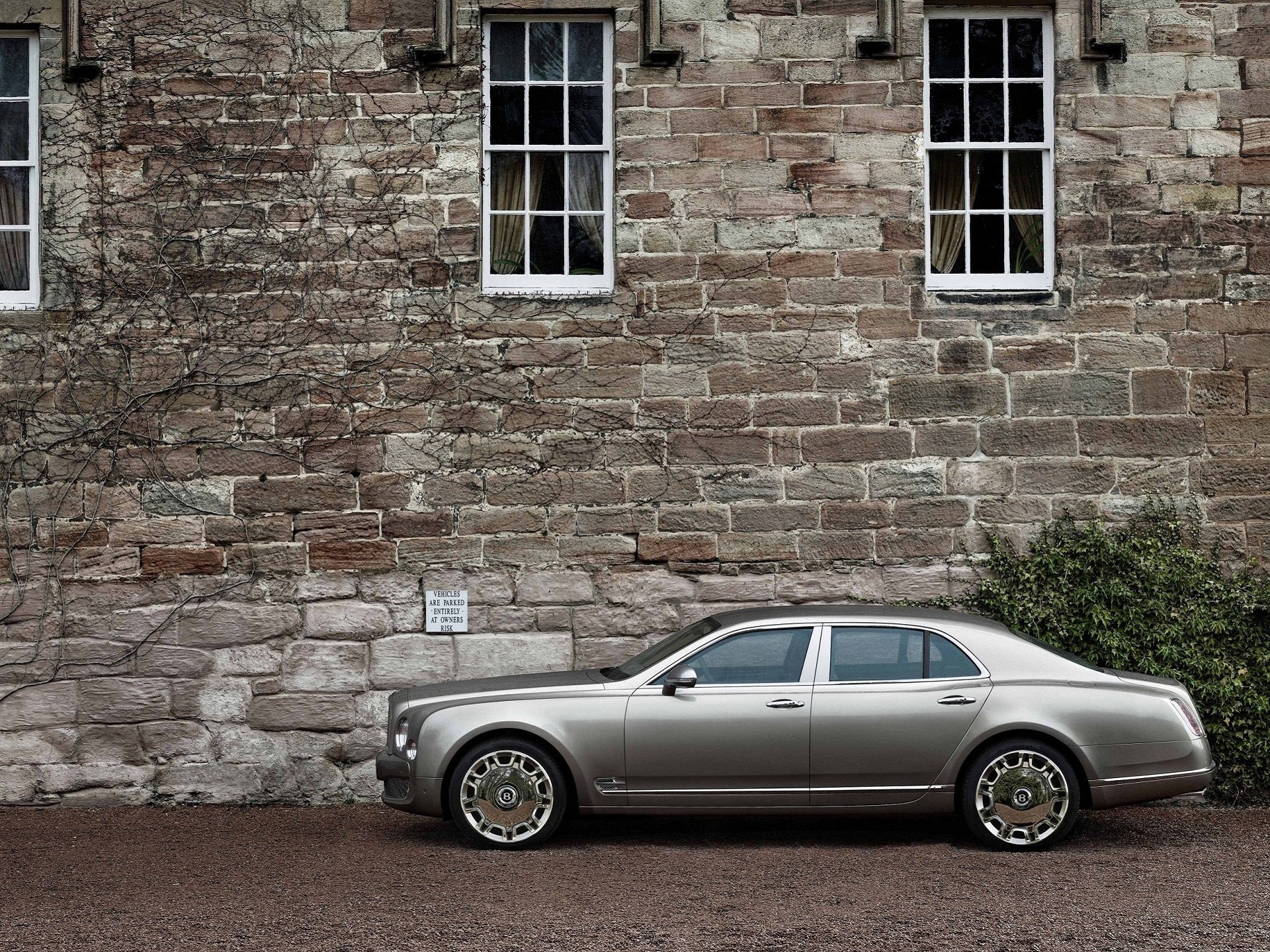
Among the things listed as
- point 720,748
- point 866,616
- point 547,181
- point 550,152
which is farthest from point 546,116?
point 720,748

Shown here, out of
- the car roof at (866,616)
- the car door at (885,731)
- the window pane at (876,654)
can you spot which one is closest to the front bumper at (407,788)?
the car roof at (866,616)

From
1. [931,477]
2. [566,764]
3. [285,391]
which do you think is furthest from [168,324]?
[931,477]

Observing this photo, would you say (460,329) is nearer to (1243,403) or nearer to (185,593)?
(185,593)

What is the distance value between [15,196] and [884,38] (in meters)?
6.39

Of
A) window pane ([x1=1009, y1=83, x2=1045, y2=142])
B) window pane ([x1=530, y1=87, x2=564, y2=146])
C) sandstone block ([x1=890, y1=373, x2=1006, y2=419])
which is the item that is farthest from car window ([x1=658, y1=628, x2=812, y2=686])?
window pane ([x1=1009, y1=83, x2=1045, y2=142])

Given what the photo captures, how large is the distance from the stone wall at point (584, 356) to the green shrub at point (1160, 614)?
0.82ft

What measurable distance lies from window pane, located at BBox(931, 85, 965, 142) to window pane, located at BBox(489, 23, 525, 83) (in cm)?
302

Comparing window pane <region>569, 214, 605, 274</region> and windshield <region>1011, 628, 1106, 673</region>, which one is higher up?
window pane <region>569, 214, 605, 274</region>

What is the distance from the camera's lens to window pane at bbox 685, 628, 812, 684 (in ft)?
27.9

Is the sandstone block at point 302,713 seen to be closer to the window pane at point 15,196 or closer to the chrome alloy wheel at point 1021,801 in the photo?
the window pane at point 15,196

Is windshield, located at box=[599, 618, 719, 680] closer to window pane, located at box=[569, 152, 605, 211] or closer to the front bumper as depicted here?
the front bumper

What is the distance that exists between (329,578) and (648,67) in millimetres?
4302

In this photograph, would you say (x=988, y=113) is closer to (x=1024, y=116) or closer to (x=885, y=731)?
(x=1024, y=116)

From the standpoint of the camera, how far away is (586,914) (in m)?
6.87
